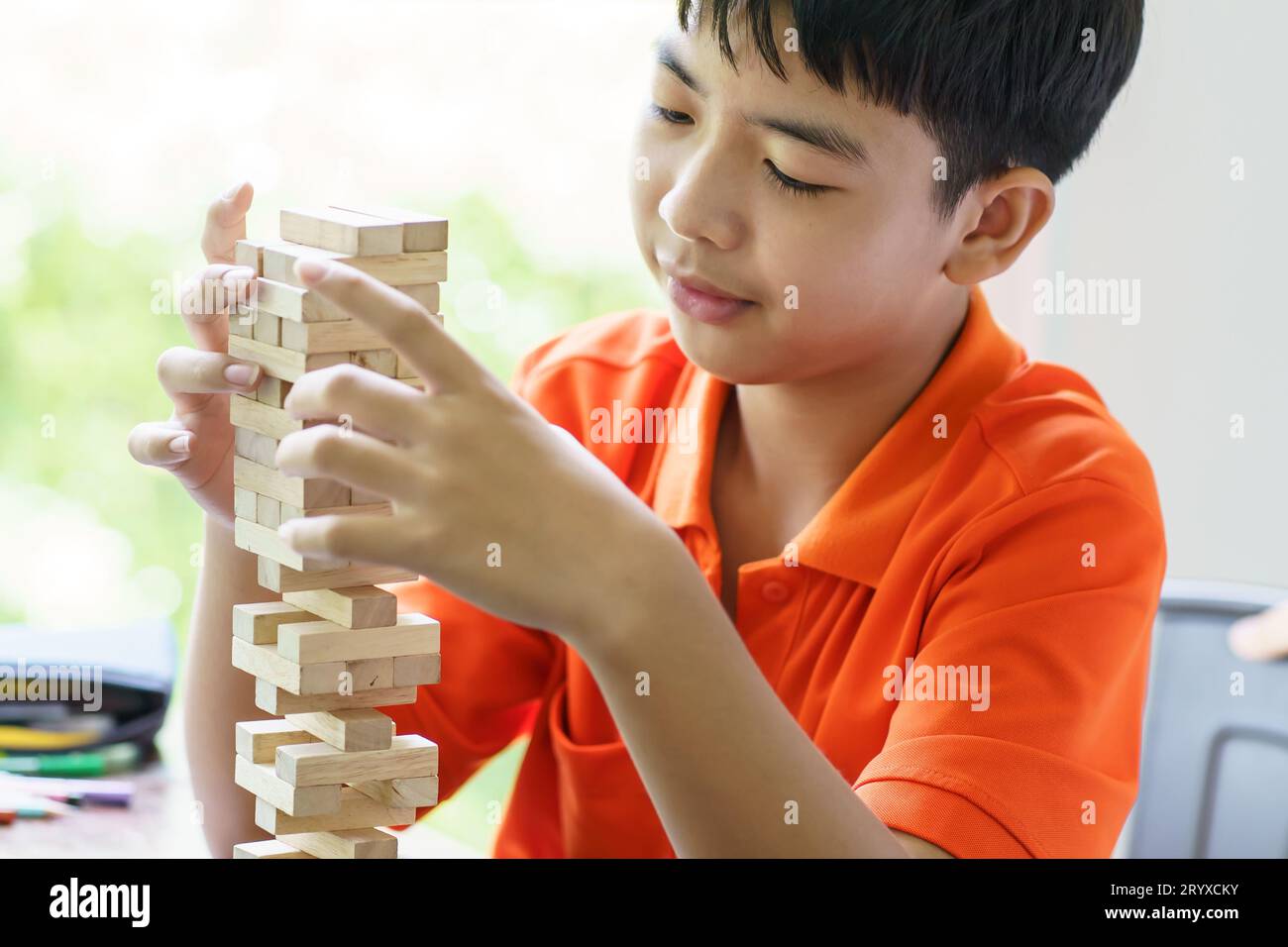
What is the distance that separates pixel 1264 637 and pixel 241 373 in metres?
1.05

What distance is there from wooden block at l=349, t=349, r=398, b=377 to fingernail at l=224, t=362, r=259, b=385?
0.07 m

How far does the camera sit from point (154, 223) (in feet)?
7.06

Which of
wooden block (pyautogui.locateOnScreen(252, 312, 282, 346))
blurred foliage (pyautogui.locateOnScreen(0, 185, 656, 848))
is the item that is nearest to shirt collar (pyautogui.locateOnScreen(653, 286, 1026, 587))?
wooden block (pyautogui.locateOnScreen(252, 312, 282, 346))

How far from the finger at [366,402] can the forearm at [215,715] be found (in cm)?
Answer: 34

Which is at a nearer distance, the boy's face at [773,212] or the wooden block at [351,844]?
the wooden block at [351,844]

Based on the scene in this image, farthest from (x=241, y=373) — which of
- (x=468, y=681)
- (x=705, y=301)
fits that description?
(x=468, y=681)

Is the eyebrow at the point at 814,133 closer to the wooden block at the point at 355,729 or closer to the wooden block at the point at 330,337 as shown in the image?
the wooden block at the point at 330,337

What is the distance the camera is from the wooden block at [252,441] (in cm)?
77

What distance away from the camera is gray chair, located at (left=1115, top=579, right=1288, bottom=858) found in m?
1.41

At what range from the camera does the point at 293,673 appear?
751 mm

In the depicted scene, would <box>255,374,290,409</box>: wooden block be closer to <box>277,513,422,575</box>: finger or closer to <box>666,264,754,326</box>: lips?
<box>277,513,422,575</box>: finger

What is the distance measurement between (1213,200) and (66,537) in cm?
179

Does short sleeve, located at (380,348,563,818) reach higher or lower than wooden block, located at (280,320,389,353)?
lower
